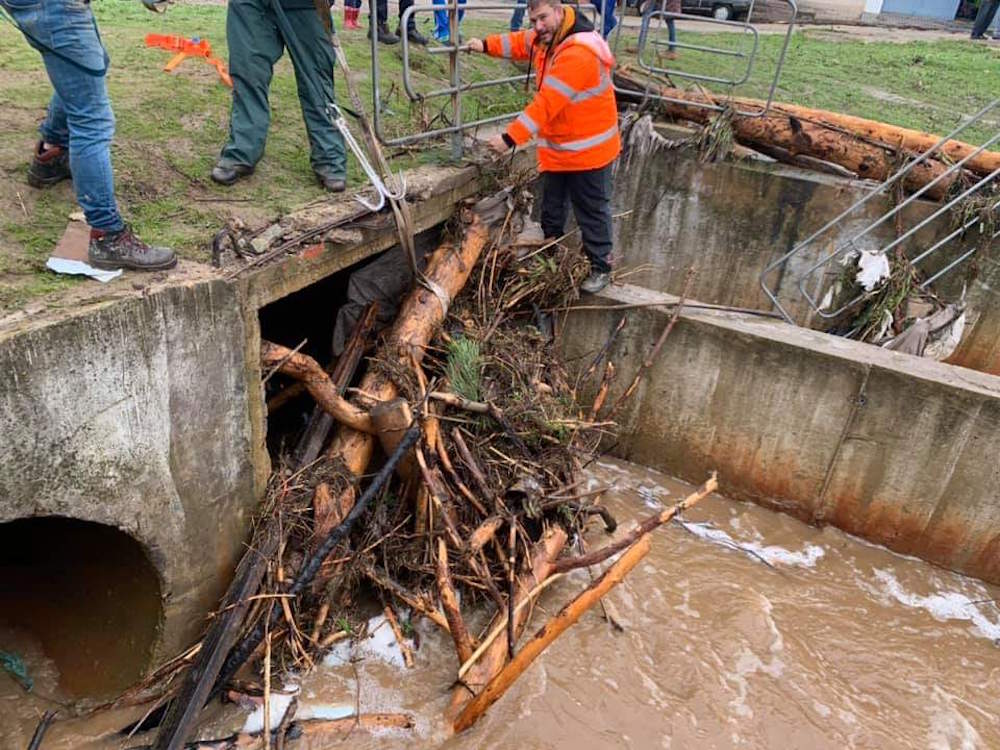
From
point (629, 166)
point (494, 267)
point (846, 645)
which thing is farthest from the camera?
point (629, 166)

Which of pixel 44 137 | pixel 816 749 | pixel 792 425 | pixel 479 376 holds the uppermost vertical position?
pixel 44 137

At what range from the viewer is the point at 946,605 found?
5.14 metres

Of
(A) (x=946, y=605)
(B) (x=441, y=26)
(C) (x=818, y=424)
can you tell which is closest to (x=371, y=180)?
(C) (x=818, y=424)

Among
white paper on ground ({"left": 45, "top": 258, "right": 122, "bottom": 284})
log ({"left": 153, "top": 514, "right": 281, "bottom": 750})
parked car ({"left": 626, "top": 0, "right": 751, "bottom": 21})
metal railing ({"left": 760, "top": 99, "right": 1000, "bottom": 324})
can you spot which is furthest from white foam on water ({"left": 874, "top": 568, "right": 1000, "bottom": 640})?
parked car ({"left": 626, "top": 0, "right": 751, "bottom": 21})

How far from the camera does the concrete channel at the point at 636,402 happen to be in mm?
3162

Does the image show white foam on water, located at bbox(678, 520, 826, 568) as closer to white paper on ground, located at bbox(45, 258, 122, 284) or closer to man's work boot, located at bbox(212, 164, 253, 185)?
man's work boot, located at bbox(212, 164, 253, 185)

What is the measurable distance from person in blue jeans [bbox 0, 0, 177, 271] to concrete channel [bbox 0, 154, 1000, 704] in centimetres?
19

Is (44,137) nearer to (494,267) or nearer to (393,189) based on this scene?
(393,189)

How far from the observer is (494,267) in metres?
5.69

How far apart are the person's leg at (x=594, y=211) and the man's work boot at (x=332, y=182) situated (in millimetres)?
1830

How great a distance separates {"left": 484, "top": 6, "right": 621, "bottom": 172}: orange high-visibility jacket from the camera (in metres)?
4.82

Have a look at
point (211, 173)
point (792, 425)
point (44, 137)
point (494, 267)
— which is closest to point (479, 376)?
point (494, 267)

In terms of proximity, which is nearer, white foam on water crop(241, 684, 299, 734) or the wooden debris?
white foam on water crop(241, 684, 299, 734)

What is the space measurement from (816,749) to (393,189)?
399cm
